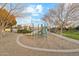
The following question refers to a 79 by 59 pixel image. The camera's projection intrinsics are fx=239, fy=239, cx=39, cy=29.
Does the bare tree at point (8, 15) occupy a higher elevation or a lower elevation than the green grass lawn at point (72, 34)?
higher

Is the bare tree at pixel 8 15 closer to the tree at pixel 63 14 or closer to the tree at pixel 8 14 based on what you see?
the tree at pixel 8 14

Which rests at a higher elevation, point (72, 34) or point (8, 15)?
point (8, 15)

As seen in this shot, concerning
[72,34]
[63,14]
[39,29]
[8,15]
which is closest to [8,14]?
[8,15]

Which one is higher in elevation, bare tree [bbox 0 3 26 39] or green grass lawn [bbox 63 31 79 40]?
bare tree [bbox 0 3 26 39]

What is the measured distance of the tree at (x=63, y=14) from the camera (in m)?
3.35

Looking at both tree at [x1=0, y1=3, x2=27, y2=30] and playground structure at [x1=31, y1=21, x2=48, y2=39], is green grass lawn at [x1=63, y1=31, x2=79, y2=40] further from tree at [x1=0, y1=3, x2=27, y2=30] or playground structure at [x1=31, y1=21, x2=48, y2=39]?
tree at [x1=0, y1=3, x2=27, y2=30]

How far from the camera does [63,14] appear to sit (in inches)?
133

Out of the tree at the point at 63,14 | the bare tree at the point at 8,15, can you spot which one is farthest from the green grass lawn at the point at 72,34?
the bare tree at the point at 8,15

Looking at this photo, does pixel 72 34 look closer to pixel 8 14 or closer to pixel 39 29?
pixel 39 29

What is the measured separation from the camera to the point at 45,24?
341cm

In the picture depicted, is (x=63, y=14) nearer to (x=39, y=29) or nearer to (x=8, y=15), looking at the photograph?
(x=39, y=29)

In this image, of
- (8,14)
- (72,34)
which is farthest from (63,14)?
(8,14)

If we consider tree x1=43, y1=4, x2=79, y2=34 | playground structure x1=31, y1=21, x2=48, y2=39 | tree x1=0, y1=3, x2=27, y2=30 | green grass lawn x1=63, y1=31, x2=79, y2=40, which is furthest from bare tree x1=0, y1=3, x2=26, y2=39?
green grass lawn x1=63, y1=31, x2=79, y2=40

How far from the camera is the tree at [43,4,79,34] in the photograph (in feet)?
11.0
